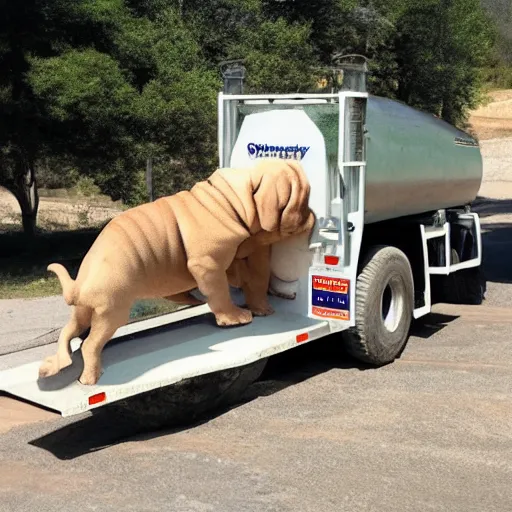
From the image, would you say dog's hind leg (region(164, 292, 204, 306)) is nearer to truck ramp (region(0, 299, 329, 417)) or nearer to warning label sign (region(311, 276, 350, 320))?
truck ramp (region(0, 299, 329, 417))

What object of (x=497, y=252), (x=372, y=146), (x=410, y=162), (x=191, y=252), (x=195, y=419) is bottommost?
(x=195, y=419)

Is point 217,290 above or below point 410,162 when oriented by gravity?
below

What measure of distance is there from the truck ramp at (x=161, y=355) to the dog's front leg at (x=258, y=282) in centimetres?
13

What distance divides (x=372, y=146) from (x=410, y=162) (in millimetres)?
755

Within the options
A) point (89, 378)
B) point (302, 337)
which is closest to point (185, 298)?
point (302, 337)

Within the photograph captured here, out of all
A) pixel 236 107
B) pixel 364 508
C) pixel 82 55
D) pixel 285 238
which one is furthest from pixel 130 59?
pixel 364 508

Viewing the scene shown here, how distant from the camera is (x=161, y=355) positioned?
584 centimetres

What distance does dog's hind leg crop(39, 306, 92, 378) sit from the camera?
5.24m

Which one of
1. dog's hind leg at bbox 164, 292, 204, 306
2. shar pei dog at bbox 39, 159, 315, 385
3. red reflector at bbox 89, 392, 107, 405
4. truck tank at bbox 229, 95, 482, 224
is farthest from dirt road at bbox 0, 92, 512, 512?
truck tank at bbox 229, 95, 482, 224

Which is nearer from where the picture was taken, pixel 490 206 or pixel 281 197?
pixel 281 197

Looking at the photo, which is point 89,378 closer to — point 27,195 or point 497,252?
point 497,252

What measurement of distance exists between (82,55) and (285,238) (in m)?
9.44

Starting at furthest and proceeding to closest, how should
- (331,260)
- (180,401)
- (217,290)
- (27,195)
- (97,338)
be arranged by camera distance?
(27,195), (331,260), (217,290), (180,401), (97,338)

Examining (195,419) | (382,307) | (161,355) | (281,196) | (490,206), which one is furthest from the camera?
(490,206)
